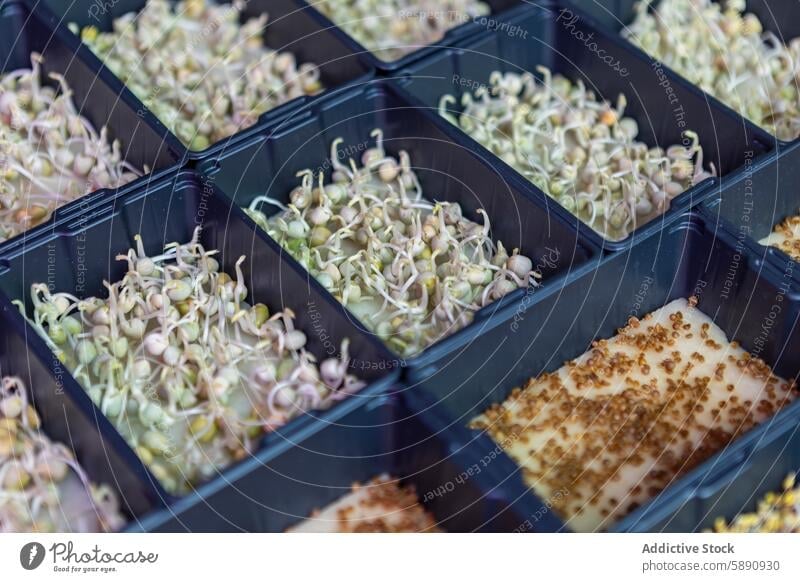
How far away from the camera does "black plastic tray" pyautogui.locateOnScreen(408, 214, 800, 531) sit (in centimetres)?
147

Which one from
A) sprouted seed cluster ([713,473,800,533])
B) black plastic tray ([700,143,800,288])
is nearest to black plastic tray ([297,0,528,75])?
black plastic tray ([700,143,800,288])

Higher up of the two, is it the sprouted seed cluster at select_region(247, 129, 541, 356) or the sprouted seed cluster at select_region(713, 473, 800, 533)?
the sprouted seed cluster at select_region(247, 129, 541, 356)

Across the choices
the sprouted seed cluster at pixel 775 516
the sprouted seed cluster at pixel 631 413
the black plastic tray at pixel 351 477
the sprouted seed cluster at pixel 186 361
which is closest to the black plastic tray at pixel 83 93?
the sprouted seed cluster at pixel 186 361

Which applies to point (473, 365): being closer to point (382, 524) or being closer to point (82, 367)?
point (382, 524)

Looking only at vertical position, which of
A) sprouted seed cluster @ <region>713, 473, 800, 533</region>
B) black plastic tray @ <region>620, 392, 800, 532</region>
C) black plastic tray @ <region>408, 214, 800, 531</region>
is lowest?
sprouted seed cluster @ <region>713, 473, 800, 533</region>

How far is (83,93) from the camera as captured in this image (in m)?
1.92

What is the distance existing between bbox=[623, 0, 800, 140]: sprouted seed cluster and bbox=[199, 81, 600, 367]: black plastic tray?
44 centimetres

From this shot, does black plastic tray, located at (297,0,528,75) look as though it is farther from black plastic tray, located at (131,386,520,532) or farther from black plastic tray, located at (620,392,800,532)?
black plastic tray, located at (620,392,800,532)

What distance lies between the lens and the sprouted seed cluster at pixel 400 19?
2031mm

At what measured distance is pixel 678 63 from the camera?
6.40 ft

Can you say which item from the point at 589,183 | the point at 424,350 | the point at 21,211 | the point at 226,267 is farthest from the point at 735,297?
the point at 21,211

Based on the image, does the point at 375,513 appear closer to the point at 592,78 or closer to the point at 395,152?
the point at 395,152
